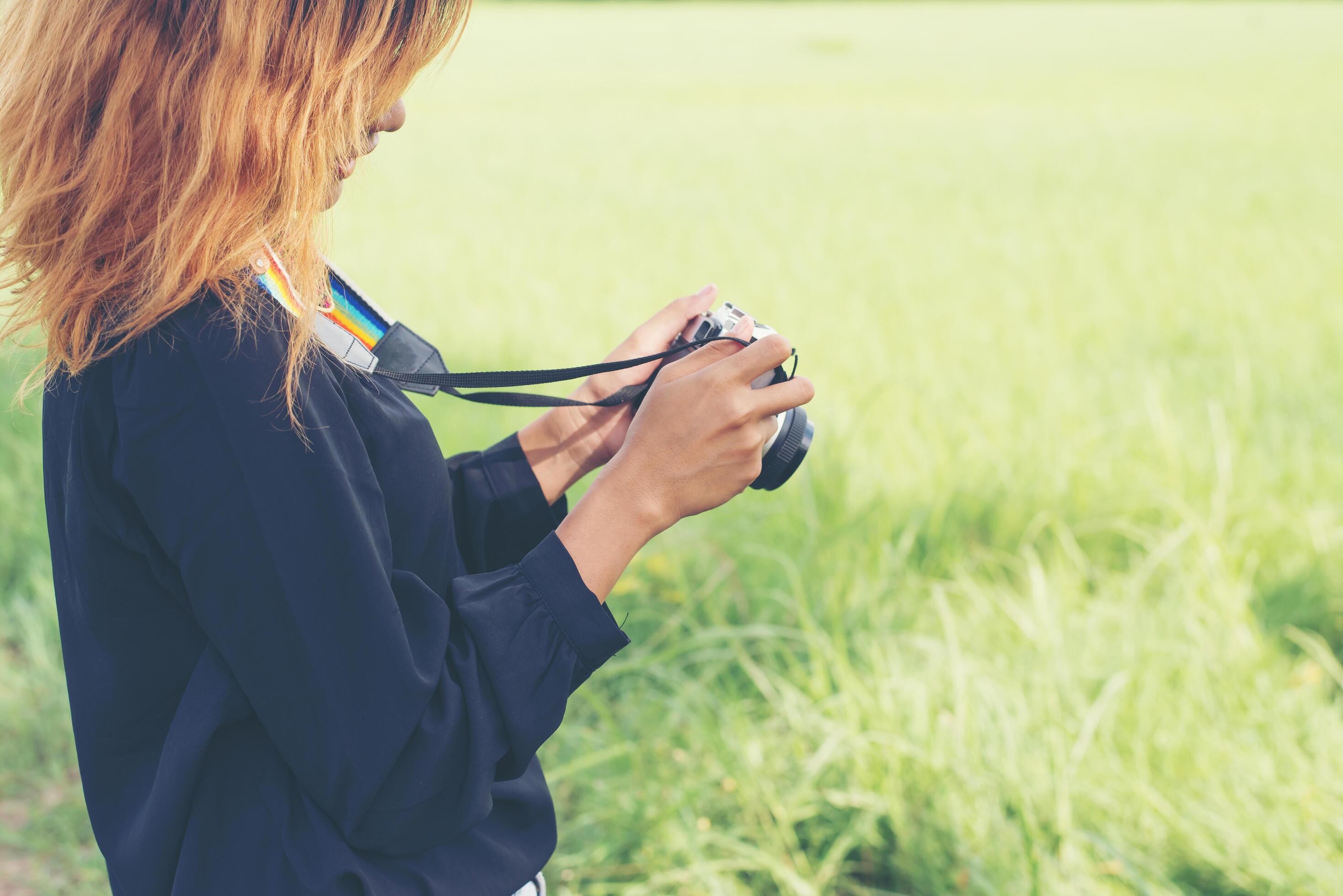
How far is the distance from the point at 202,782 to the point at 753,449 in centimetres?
61

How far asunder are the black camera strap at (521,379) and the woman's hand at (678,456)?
7 centimetres

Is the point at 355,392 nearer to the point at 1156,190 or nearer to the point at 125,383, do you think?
the point at 125,383

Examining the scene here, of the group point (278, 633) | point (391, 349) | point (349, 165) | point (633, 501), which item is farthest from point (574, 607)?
point (349, 165)

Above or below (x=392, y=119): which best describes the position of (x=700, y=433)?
below

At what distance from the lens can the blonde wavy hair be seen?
0.87 m

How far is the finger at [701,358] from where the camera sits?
1.12 m

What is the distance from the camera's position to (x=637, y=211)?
24.9ft

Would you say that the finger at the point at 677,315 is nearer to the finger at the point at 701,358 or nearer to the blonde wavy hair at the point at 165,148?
the finger at the point at 701,358

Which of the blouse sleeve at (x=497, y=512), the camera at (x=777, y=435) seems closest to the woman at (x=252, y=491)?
the camera at (x=777, y=435)

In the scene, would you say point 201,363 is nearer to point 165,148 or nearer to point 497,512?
point 165,148

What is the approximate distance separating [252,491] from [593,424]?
685mm

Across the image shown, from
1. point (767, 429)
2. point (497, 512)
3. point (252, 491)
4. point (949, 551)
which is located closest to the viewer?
point (252, 491)

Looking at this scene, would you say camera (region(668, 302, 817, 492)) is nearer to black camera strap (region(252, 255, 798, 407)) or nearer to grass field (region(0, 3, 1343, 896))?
black camera strap (region(252, 255, 798, 407))

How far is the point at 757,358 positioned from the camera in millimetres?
1048
